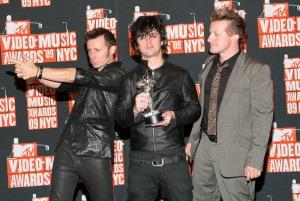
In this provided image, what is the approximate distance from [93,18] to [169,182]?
2.24 metres

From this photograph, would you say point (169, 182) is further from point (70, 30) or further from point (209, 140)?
point (70, 30)

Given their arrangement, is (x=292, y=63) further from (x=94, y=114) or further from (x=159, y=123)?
(x=94, y=114)

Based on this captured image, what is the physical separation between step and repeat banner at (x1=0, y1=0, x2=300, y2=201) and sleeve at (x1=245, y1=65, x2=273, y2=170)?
154 centimetres

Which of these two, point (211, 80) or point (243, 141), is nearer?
point (243, 141)

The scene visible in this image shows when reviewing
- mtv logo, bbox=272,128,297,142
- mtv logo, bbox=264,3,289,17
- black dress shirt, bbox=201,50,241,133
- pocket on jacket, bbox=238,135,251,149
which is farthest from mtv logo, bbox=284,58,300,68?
pocket on jacket, bbox=238,135,251,149

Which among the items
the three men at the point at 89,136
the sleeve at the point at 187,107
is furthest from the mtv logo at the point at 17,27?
the sleeve at the point at 187,107

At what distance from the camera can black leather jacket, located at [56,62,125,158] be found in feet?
8.66

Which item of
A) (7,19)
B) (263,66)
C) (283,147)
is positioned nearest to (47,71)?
(263,66)

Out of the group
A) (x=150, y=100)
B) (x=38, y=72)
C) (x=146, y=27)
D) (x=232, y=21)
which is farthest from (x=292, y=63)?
(x=38, y=72)

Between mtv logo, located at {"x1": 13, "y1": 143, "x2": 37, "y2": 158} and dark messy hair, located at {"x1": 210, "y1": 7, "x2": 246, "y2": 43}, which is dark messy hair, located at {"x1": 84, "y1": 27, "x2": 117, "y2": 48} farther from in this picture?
mtv logo, located at {"x1": 13, "y1": 143, "x2": 37, "y2": 158}

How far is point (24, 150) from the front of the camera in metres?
3.90

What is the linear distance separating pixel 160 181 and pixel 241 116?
2.43ft

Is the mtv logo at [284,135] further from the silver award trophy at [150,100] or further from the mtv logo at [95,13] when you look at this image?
the mtv logo at [95,13]

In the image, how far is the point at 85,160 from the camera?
2639 millimetres
